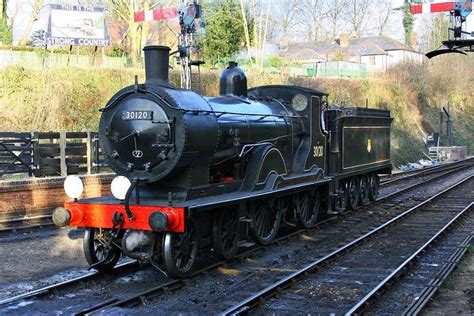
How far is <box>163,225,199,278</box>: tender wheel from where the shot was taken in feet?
24.0

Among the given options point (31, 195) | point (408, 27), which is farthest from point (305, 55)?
point (31, 195)

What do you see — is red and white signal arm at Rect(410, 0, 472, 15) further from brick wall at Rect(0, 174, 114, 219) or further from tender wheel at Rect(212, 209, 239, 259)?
brick wall at Rect(0, 174, 114, 219)

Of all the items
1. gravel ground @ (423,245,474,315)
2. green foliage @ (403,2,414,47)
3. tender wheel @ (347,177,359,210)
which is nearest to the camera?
gravel ground @ (423,245,474,315)

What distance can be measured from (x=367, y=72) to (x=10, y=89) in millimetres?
28571

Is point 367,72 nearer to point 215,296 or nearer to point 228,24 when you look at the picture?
point 228,24

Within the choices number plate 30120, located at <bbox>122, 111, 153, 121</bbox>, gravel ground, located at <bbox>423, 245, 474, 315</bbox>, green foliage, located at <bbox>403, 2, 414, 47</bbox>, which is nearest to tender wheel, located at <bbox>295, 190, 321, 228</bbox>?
gravel ground, located at <bbox>423, 245, 474, 315</bbox>

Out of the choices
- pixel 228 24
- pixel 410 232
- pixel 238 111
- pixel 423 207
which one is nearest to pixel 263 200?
pixel 238 111

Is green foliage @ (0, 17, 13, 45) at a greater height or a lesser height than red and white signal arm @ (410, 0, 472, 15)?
greater

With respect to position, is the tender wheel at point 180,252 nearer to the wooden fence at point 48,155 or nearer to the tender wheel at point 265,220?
the tender wheel at point 265,220

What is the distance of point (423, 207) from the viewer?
1502 cm

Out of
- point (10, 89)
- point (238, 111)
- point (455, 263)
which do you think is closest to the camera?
point (455, 263)

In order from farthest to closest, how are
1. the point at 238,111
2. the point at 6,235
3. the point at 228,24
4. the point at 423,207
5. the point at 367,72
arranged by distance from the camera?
the point at 367,72 → the point at 228,24 → the point at 423,207 → the point at 6,235 → the point at 238,111

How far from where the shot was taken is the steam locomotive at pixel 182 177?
7523mm

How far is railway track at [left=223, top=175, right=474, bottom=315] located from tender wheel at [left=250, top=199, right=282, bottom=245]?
1.27 meters
